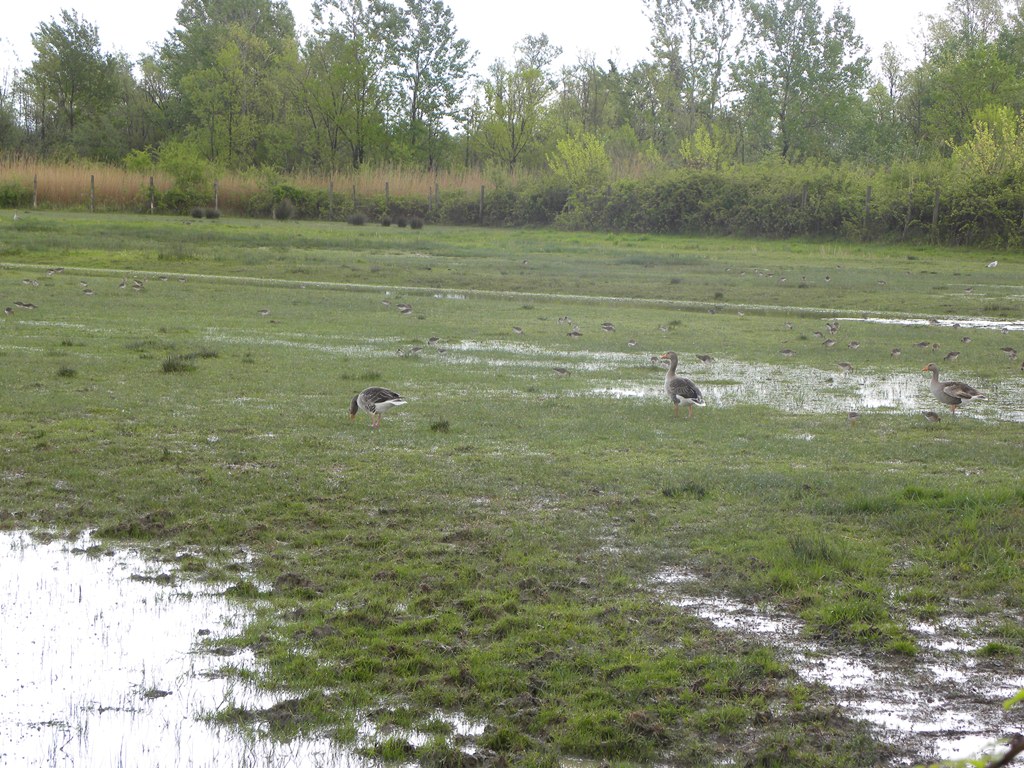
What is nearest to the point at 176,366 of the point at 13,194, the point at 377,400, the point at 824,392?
the point at 377,400

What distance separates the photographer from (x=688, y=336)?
22.3m

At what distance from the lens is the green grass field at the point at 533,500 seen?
19.4 ft

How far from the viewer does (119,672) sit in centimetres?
623

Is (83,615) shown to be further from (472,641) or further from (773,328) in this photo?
(773,328)

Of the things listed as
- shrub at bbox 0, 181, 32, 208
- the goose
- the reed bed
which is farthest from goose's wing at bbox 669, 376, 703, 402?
shrub at bbox 0, 181, 32, 208

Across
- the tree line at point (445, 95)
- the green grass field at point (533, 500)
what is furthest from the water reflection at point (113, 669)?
the tree line at point (445, 95)

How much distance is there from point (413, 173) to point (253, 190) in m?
10.3

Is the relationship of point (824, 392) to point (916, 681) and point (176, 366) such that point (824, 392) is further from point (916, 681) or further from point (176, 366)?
point (916, 681)

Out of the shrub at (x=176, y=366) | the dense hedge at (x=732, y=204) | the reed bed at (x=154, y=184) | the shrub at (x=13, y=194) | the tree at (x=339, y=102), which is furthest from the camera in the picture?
the tree at (x=339, y=102)

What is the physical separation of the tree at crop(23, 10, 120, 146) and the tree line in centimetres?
13

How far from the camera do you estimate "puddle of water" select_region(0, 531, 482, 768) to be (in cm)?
533

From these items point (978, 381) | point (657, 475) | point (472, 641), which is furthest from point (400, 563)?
point (978, 381)

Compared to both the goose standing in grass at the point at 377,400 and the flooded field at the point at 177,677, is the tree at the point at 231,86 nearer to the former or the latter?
the goose standing in grass at the point at 377,400

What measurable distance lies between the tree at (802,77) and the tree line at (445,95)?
0.11m
